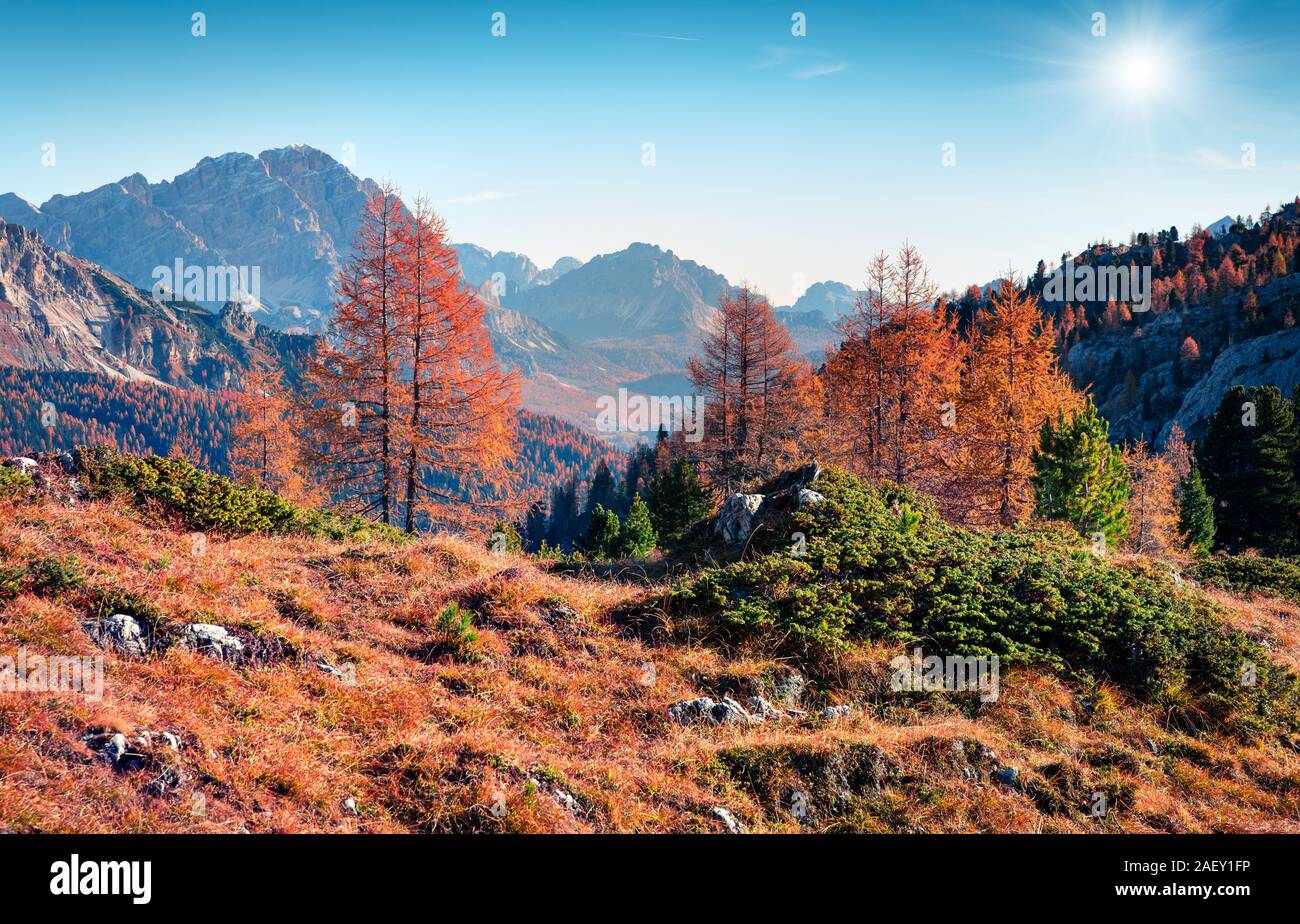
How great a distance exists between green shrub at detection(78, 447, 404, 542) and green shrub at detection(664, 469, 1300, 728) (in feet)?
26.1

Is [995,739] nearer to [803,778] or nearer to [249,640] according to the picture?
[803,778]

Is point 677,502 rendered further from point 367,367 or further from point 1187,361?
point 1187,361

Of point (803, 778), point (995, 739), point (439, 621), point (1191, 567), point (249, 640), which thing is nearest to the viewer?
point (803, 778)

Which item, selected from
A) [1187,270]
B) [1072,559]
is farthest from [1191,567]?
[1187,270]

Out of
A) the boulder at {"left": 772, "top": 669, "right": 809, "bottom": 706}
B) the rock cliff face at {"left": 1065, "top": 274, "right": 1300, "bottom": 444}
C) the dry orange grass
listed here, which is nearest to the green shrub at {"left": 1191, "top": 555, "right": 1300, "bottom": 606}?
the dry orange grass

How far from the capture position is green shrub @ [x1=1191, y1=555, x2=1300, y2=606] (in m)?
17.8

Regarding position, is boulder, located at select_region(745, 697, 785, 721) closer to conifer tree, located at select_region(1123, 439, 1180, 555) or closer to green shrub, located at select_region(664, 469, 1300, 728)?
green shrub, located at select_region(664, 469, 1300, 728)

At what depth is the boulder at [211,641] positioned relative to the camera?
23.7ft

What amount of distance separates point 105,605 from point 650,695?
6.44 metres

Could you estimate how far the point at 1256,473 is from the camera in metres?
37.1

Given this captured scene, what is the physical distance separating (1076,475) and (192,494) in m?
30.3

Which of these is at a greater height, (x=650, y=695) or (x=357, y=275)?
(x=357, y=275)
